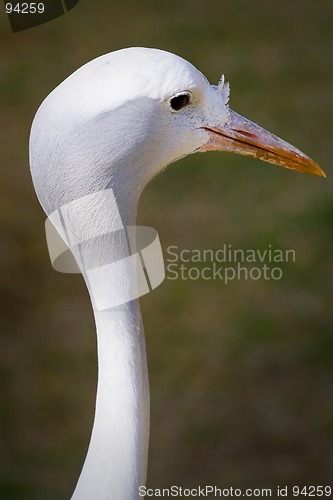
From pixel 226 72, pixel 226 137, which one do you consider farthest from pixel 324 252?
pixel 226 137

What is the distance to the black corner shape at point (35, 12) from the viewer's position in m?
4.26

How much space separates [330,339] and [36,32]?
245 cm

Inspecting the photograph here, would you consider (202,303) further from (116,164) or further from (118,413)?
(116,164)

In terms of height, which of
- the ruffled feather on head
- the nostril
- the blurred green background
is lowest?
the nostril

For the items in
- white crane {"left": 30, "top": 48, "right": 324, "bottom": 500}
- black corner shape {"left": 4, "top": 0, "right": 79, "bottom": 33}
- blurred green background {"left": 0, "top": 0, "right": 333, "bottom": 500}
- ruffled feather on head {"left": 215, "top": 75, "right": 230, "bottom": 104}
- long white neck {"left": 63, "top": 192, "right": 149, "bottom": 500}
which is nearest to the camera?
white crane {"left": 30, "top": 48, "right": 324, "bottom": 500}

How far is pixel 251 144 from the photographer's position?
186 centimetres

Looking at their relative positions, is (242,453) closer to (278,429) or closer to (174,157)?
(278,429)

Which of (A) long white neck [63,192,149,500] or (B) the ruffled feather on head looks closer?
(A) long white neck [63,192,149,500]

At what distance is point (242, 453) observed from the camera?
3416 mm

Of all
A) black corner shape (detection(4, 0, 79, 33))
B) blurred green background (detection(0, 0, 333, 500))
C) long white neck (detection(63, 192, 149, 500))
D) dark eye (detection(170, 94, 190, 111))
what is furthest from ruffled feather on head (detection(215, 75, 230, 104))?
black corner shape (detection(4, 0, 79, 33))

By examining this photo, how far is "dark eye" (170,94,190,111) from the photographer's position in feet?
5.22

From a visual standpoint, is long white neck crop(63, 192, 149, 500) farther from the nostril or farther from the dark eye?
the nostril

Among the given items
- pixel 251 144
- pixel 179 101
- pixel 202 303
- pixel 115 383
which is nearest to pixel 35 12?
pixel 202 303

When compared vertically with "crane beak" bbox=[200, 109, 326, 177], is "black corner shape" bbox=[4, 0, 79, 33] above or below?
above
